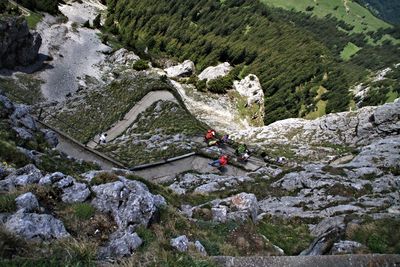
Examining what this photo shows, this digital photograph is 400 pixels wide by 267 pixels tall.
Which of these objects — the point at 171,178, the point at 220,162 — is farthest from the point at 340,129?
the point at 171,178

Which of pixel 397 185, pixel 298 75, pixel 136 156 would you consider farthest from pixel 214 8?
pixel 397 185

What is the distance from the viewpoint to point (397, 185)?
3023cm

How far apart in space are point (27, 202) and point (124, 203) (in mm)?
3340

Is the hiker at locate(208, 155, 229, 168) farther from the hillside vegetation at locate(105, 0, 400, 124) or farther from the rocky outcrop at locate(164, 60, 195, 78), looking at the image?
the hillside vegetation at locate(105, 0, 400, 124)

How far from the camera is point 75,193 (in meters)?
13.3

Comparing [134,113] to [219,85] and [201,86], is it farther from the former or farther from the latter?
[219,85]

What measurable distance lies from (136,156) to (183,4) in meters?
106

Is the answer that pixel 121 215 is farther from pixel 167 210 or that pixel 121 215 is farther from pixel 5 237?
pixel 5 237

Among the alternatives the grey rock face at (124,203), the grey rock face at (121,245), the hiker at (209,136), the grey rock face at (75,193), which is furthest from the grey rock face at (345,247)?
the hiker at (209,136)

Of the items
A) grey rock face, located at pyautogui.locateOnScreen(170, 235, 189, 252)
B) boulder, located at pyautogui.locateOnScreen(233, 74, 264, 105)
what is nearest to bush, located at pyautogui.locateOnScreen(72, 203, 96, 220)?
grey rock face, located at pyautogui.locateOnScreen(170, 235, 189, 252)

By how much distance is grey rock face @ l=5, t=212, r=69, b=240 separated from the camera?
9.49 m

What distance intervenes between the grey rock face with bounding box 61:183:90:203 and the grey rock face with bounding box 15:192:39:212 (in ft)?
5.58

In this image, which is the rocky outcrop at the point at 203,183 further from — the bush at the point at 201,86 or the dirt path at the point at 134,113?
the bush at the point at 201,86

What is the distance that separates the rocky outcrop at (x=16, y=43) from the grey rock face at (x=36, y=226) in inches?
2290
